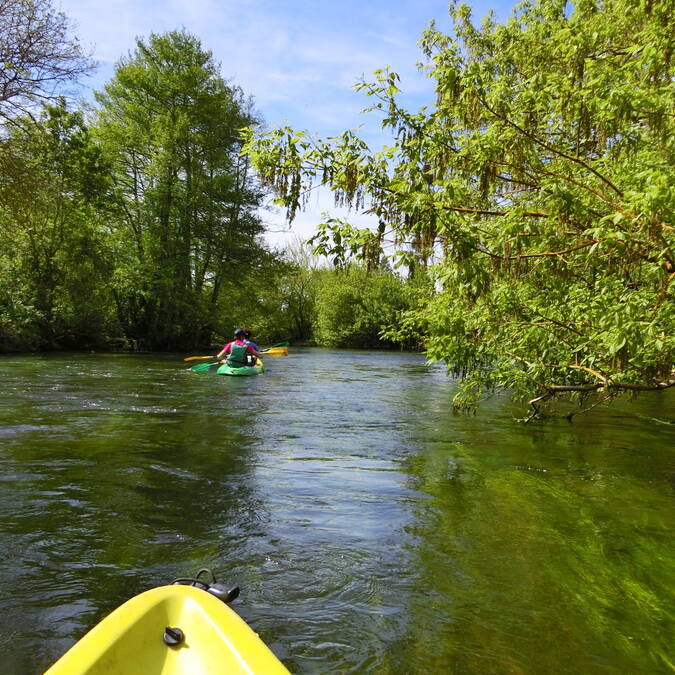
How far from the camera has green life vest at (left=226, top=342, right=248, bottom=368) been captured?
16719 millimetres

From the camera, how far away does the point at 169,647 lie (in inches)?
97.7

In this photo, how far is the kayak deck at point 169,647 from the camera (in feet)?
7.25

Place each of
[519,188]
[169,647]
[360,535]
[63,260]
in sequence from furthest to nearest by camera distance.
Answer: [63,260] → [519,188] → [360,535] → [169,647]

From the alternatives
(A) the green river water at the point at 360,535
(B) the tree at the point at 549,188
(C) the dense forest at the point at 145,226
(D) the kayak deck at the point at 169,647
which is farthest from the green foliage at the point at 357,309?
(D) the kayak deck at the point at 169,647

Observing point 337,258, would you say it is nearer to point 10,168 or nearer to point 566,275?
point 566,275

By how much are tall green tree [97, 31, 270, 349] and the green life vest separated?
10064mm

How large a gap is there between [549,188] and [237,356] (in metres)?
13.0

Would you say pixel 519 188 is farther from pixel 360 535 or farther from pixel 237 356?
pixel 237 356

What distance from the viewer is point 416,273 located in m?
5.08

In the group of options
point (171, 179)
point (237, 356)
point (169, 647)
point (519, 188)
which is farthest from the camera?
point (171, 179)

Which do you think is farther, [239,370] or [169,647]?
[239,370]

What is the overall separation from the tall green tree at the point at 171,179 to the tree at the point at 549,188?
2093 centimetres

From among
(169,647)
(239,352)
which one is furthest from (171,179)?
(169,647)

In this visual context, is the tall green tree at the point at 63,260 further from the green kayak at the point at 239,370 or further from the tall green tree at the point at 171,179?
the green kayak at the point at 239,370
